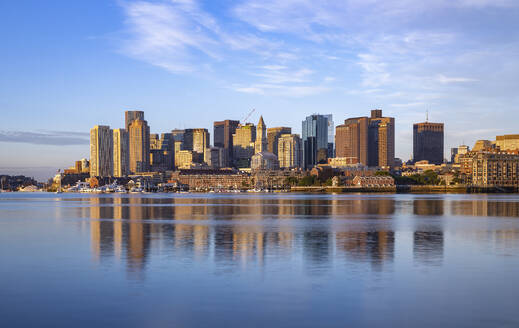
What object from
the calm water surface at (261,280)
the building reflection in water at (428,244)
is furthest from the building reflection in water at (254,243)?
the calm water surface at (261,280)

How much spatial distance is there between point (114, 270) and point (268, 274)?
25.7ft

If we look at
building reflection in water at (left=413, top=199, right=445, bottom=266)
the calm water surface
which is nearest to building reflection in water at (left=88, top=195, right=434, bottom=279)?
building reflection in water at (left=413, top=199, right=445, bottom=266)

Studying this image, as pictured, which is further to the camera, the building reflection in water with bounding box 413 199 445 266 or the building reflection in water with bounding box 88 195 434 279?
the building reflection in water with bounding box 413 199 445 266

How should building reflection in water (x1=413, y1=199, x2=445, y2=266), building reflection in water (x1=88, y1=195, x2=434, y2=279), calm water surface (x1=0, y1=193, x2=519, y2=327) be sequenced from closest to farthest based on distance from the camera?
1. calm water surface (x1=0, y1=193, x2=519, y2=327)
2. building reflection in water (x1=88, y1=195, x2=434, y2=279)
3. building reflection in water (x1=413, y1=199, x2=445, y2=266)

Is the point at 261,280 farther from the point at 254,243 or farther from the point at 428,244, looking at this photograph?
the point at 428,244

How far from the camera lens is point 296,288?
2458 cm

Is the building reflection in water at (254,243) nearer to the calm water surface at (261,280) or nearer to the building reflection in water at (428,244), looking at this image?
the building reflection in water at (428,244)

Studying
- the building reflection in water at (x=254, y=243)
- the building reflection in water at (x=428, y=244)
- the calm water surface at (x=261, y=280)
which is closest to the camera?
the calm water surface at (x=261, y=280)

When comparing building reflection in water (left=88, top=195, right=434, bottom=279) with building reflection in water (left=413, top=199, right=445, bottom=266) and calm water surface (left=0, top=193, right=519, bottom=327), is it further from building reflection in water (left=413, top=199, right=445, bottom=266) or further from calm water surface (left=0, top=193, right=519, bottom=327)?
calm water surface (left=0, top=193, right=519, bottom=327)

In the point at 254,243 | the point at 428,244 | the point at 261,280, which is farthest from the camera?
the point at 428,244

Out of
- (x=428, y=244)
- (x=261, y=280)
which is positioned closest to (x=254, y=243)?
(x=428, y=244)

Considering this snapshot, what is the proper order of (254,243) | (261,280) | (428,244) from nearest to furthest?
(261,280) < (254,243) < (428,244)

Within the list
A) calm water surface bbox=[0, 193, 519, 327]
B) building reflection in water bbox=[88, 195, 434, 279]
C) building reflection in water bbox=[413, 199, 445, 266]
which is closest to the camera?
calm water surface bbox=[0, 193, 519, 327]

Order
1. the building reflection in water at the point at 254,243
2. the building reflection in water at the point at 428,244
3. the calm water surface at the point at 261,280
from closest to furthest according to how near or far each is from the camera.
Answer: the calm water surface at the point at 261,280
the building reflection in water at the point at 254,243
the building reflection in water at the point at 428,244
